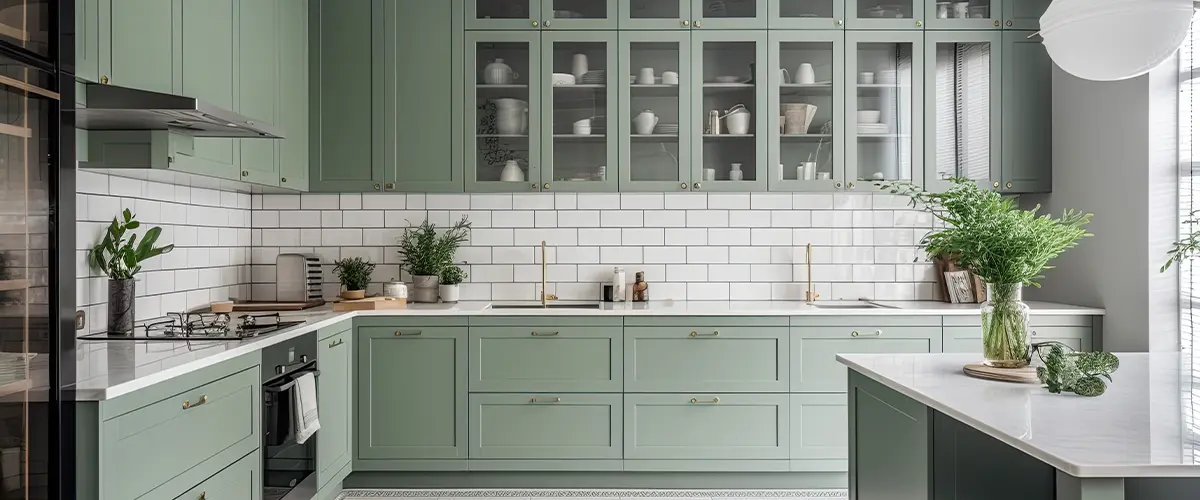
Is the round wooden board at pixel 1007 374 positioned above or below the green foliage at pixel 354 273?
below

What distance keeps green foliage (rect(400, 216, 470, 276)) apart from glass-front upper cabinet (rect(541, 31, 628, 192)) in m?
0.63

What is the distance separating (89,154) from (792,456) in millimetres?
3209

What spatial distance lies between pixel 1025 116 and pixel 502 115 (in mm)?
2786

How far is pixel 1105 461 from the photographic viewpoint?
138 cm

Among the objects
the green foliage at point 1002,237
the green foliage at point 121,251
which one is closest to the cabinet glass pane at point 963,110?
the green foliage at point 1002,237

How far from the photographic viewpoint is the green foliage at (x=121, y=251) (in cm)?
301

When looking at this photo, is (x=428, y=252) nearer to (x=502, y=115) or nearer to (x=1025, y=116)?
(x=502, y=115)

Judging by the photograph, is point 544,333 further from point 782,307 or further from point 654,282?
point 782,307

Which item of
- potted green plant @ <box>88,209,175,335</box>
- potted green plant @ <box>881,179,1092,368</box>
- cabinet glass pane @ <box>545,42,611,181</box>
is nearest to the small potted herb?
cabinet glass pane @ <box>545,42,611,181</box>

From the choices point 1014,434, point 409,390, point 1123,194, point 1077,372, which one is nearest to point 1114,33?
point 1077,372

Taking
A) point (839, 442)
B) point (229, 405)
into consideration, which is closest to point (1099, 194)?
point (839, 442)

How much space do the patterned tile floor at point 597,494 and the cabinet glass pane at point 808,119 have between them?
63.0 inches

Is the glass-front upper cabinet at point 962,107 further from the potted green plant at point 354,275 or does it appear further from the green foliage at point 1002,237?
the potted green plant at point 354,275

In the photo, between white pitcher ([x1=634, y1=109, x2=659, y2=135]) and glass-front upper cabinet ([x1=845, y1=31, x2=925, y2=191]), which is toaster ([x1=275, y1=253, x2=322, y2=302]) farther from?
glass-front upper cabinet ([x1=845, y1=31, x2=925, y2=191])
